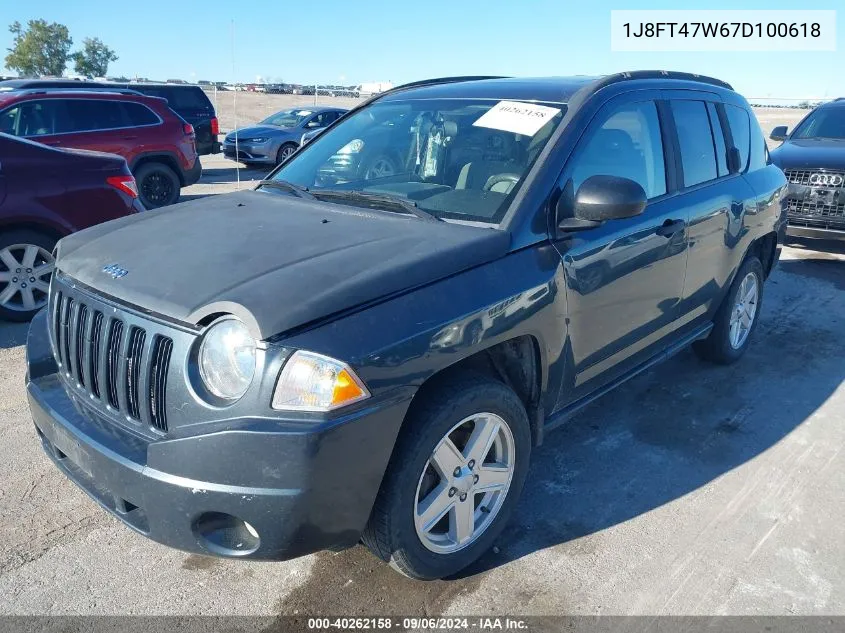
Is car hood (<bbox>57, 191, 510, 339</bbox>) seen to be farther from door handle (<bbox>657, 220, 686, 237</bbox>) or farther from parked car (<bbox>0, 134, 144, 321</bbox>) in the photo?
parked car (<bbox>0, 134, 144, 321</bbox>)

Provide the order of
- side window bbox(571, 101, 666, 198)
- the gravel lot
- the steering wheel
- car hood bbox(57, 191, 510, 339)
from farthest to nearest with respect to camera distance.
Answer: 1. side window bbox(571, 101, 666, 198)
2. the steering wheel
3. the gravel lot
4. car hood bbox(57, 191, 510, 339)

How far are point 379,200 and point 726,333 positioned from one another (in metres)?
2.84

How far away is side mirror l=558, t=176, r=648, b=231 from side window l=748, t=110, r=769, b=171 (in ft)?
7.73

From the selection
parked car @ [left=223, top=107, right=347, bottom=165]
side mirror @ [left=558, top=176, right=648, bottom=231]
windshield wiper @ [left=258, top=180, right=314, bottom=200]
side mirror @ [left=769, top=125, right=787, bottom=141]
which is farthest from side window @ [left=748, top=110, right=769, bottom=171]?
parked car @ [left=223, top=107, right=347, bottom=165]

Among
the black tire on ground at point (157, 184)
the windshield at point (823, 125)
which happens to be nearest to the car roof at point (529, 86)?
the windshield at point (823, 125)

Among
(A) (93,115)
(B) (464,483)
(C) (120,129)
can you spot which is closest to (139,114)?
(C) (120,129)

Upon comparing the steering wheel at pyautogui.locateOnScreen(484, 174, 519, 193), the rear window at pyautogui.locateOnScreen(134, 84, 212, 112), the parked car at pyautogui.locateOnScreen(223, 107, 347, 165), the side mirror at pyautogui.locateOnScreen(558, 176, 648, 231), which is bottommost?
the side mirror at pyautogui.locateOnScreen(558, 176, 648, 231)

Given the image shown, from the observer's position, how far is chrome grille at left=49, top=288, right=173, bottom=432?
7.50ft

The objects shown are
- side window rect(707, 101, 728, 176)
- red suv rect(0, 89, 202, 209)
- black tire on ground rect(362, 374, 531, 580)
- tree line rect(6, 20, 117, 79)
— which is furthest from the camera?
tree line rect(6, 20, 117, 79)

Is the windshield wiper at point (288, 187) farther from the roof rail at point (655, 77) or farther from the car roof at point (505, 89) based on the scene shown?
the roof rail at point (655, 77)

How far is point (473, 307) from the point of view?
252 cm

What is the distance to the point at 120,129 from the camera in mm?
10023

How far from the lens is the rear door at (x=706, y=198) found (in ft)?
12.9

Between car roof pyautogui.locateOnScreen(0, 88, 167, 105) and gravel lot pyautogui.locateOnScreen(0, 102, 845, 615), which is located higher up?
car roof pyautogui.locateOnScreen(0, 88, 167, 105)
